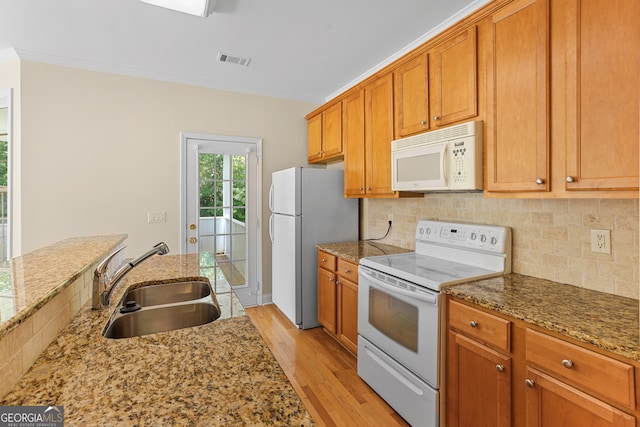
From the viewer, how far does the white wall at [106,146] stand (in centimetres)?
285

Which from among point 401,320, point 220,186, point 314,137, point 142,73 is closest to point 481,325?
point 401,320

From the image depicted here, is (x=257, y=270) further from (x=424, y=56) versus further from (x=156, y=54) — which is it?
(x=424, y=56)

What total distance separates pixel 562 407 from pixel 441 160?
53.0 inches

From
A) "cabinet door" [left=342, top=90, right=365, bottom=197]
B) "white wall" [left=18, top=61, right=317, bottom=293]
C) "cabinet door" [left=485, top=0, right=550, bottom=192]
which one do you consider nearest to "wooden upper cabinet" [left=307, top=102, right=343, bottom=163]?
"cabinet door" [left=342, top=90, right=365, bottom=197]

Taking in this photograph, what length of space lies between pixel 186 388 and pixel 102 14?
104 inches

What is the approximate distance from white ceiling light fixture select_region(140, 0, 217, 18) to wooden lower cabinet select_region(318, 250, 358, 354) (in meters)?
2.08

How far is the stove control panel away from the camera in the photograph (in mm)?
1937

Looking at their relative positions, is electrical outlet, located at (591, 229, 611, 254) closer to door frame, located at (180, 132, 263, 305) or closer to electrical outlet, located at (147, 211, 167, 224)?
door frame, located at (180, 132, 263, 305)

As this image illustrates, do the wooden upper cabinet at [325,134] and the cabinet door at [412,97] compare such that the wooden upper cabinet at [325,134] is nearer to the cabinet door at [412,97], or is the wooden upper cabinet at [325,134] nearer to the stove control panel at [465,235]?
the cabinet door at [412,97]

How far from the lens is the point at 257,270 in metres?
3.83

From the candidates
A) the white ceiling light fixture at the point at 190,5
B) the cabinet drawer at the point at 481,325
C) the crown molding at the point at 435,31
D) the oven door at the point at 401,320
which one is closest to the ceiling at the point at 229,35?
the crown molding at the point at 435,31

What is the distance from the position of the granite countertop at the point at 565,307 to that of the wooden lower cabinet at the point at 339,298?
103 cm

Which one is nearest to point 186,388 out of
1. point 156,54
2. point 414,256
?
point 414,256

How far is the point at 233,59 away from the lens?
2.96 metres
